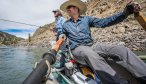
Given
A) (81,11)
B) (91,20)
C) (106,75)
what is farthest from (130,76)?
(81,11)

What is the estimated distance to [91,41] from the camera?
504 cm

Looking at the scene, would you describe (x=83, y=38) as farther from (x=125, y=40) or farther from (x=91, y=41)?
(x=125, y=40)

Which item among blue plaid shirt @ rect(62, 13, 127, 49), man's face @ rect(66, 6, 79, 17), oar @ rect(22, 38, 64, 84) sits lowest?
oar @ rect(22, 38, 64, 84)

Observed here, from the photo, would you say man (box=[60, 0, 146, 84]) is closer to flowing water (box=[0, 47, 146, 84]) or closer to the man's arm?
the man's arm

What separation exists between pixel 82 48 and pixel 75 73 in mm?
604

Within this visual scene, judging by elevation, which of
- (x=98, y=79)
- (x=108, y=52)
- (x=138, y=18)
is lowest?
(x=98, y=79)

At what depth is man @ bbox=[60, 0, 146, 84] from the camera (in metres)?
3.77

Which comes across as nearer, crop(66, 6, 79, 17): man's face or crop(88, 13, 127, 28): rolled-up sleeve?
crop(88, 13, 127, 28): rolled-up sleeve

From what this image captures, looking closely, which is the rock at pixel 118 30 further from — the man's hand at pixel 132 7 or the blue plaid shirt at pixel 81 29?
the man's hand at pixel 132 7

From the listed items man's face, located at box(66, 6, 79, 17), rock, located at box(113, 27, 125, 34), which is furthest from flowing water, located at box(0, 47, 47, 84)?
rock, located at box(113, 27, 125, 34)

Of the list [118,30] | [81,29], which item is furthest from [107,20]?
[118,30]

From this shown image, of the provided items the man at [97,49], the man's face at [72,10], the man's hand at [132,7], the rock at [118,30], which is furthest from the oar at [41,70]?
Answer: the rock at [118,30]

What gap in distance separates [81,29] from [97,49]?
2.37 ft

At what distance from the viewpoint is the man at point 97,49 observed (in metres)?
3.77
